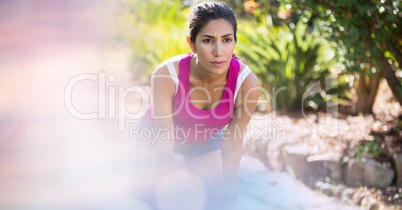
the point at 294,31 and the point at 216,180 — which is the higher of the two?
the point at 294,31

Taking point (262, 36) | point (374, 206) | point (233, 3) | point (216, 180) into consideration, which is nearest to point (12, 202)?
point (216, 180)

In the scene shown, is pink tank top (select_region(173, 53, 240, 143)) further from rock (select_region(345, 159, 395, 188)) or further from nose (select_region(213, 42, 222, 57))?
rock (select_region(345, 159, 395, 188))

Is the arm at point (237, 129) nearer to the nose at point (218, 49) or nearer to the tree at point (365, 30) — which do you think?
the nose at point (218, 49)

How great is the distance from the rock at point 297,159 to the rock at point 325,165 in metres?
0.07

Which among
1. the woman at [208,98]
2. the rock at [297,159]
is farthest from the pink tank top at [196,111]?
the rock at [297,159]

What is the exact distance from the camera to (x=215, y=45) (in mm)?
3074

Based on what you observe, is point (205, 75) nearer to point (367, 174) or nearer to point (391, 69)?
point (367, 174)

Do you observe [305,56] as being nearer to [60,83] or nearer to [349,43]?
[349,43]

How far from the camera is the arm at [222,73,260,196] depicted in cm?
327

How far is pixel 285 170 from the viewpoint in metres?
5.39

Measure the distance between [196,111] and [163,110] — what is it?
0.88 ft

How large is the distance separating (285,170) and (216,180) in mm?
2062

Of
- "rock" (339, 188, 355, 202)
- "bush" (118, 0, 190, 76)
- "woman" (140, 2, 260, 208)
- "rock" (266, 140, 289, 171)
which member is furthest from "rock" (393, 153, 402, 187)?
"bush" (118, 0, 190, 76)

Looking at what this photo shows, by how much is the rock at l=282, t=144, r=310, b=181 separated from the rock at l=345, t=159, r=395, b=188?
45 centimetres
